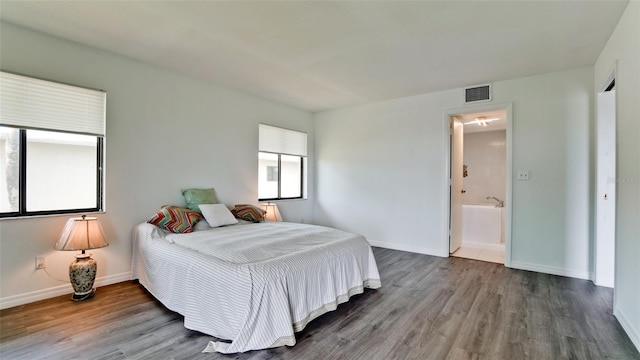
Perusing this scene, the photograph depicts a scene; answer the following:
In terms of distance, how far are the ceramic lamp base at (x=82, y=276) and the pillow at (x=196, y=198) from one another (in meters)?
1.13

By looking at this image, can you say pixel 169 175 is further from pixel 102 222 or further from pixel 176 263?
pixel 176 263

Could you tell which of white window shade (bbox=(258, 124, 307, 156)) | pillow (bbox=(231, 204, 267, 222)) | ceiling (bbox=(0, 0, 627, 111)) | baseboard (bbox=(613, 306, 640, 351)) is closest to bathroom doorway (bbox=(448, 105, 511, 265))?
ceiling (bbox=(0, 0, 627, 111))

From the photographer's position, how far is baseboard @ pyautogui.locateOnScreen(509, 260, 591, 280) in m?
3.50

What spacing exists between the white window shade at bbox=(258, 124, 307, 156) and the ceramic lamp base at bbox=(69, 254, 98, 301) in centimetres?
272

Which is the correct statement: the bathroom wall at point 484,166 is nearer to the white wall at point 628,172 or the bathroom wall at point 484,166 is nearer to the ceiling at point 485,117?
the ceiling at point 485,117

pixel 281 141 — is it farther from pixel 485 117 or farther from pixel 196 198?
pixel 485 117

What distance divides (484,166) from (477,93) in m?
3.09

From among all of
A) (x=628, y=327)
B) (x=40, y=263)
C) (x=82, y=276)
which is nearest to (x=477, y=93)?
(x=628, y=327)

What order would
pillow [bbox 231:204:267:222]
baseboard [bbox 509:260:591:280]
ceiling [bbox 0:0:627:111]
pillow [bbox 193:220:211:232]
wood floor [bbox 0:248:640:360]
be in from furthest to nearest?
1. pillow [bbox 231:204:267:222]
2. baseboard [bbox 509:260:591:280]
3. pillow [bbox 193:220:211:232]
4. ceiling [bbox 0:0:627:111]
5. wood floor [bbox 0:248:640:360]

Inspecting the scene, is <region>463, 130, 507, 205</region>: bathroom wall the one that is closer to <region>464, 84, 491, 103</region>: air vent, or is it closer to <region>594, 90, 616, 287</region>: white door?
<region>464, 84, 491, 103</region>: air vent

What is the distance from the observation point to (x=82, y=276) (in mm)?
2746

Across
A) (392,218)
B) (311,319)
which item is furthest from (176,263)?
(392,218)

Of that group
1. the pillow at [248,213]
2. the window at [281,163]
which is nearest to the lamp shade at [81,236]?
the pillow at [248,213]

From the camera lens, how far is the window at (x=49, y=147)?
8.62 feet
